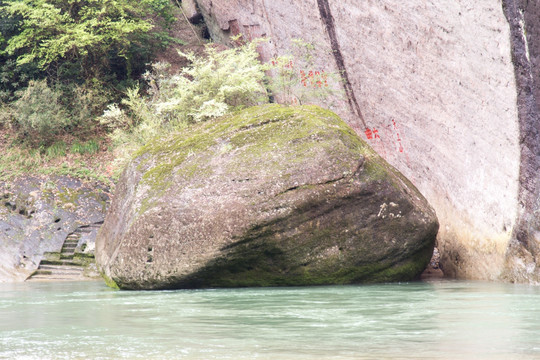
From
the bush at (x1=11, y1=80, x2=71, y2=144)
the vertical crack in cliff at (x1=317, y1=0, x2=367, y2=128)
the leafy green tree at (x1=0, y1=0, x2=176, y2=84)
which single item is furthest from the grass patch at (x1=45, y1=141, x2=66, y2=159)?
the vertical crack in cliff at (x1=317, y1=0, x2=367, y2=128)

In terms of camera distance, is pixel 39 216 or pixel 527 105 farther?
pixel 39 216

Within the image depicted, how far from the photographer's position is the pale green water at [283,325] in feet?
14.9

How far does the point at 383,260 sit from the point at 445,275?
2.29 metres

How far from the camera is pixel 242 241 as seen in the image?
9.53 meters

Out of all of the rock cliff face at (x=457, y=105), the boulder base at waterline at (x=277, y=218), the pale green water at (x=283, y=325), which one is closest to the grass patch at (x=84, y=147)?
the rock cliff face at (x=457, y=105)

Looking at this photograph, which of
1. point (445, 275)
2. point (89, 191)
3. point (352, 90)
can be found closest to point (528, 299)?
point (445, 275)

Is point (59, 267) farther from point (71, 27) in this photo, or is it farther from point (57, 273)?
point (71, 27)

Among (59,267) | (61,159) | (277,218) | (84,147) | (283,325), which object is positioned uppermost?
(84,147)

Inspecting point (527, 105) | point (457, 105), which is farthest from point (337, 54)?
point (527, 105)

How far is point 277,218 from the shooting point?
9484 mm

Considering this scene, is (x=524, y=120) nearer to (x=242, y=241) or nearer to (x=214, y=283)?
(x=242, y=241)

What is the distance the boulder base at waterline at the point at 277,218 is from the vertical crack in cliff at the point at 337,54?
12.1 ft

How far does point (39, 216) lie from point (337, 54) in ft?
28.4

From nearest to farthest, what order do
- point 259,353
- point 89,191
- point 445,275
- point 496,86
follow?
point 259,353
point 496,86
point 445,275
point 89,191
